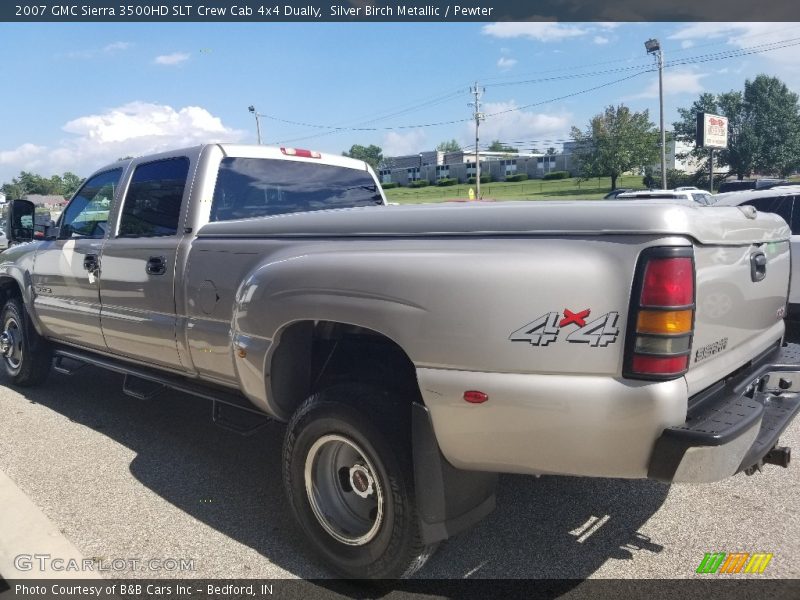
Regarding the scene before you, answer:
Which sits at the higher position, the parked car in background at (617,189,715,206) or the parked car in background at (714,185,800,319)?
the parked car in background at (617,189,715,206)

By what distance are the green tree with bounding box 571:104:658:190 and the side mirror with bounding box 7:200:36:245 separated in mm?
64382

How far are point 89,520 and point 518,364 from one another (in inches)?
102

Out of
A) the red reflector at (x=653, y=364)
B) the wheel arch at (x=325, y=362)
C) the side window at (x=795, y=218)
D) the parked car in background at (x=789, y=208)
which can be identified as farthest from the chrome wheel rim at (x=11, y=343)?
the side window at (x=795, y=218)

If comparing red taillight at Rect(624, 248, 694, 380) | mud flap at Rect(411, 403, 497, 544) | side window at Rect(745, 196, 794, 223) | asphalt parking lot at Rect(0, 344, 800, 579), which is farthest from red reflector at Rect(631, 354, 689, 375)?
side window at Rect(745, 196, 794, 223)

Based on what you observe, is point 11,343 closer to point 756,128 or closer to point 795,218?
point 795,218

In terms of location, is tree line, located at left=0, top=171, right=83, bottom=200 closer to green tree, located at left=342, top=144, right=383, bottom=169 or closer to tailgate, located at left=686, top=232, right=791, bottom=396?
green tree, located at left=342, top=144, right=383, bottom=169

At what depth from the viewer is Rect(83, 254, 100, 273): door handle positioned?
461cm

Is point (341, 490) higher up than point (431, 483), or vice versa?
point (431, 483)

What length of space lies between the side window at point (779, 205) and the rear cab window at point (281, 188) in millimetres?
4646

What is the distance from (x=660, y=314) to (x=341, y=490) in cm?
164

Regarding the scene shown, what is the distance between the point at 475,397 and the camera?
2385 millimetres

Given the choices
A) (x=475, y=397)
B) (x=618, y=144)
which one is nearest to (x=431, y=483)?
(x=475, y=397)

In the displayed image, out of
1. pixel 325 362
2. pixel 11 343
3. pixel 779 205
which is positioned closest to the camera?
pixel 325 362

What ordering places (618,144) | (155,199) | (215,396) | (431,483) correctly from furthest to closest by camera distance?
(618,144)
(155,199)
(215,396)
(431,483)
